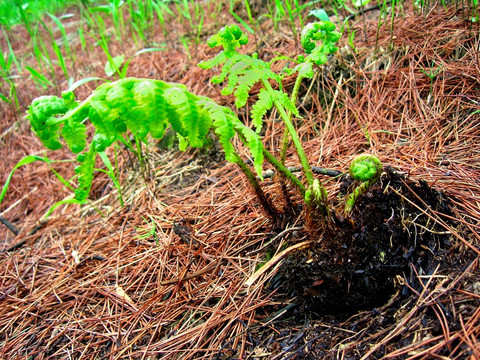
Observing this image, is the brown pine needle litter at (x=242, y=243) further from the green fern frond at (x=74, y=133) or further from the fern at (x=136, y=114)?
the green fern frond at (x=74, y=133)

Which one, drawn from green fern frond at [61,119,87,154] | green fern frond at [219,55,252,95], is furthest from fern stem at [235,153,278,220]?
green fern frond at [61,119,87,154]

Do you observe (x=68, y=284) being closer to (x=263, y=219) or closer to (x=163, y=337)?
(x=163, y=337)

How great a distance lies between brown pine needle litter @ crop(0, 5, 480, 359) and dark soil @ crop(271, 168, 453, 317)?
0.04 m

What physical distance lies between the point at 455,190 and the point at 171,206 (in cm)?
155

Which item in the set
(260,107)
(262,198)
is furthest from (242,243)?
(260,107)

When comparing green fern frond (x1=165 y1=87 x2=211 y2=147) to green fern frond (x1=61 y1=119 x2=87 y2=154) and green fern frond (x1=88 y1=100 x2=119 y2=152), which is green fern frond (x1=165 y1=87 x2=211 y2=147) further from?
green fern frond (x1=61 y1=119 x2=87 y2=154)

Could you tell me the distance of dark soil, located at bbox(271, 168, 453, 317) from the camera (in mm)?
1312

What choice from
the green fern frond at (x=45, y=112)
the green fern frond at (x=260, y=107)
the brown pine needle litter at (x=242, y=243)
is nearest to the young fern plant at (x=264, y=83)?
the green fern frond at (x=260, y=107)

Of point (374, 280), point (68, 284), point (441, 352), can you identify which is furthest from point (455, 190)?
point (68, 284)

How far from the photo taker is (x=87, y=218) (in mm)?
2430

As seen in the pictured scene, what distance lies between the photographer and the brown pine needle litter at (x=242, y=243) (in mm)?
1224

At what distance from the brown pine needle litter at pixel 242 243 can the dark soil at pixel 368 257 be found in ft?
0.15

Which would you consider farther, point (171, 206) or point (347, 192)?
point (171, 206)

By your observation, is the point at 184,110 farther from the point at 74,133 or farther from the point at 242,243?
the point at 242,243
